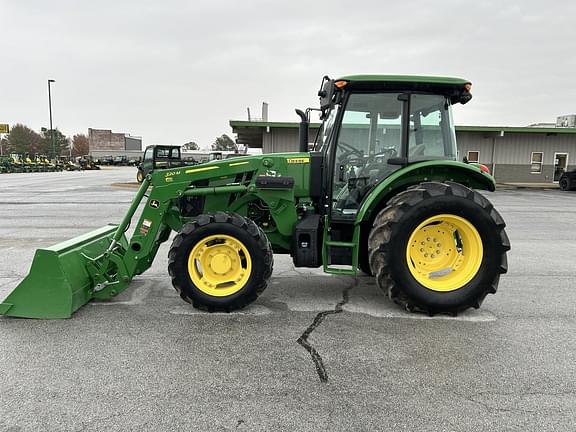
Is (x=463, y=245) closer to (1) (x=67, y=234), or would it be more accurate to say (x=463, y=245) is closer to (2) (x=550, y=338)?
(2) (x=550, y=338)

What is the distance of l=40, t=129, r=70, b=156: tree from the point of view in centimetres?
7419

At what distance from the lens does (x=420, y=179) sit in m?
4.54

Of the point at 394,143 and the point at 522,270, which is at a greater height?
the point at 394,143

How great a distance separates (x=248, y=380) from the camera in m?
3.02

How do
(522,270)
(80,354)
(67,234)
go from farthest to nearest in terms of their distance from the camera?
1. (67,234)
2. (522,270)
3. (80,354)

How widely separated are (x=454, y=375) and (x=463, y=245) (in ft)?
5.32

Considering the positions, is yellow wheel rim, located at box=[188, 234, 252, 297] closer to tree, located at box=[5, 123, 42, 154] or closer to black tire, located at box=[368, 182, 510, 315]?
black tire, located at box=[368, 182, 510, 315]

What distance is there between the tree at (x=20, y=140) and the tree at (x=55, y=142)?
1.88 metres

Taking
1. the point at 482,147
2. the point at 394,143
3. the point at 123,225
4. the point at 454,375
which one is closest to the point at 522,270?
the point at 394,143

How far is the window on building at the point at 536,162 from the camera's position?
1075 inches

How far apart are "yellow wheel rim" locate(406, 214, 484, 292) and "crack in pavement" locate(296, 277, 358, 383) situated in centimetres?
87

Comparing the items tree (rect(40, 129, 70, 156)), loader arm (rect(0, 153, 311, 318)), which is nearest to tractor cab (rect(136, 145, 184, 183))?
loader arm (rect(0, 153, 311, 318))

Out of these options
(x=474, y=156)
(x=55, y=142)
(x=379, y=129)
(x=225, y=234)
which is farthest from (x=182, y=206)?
(x=55, y=142)

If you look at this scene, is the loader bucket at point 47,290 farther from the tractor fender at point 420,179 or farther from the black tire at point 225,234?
the tractor fender at point 420,179
